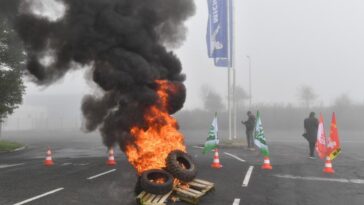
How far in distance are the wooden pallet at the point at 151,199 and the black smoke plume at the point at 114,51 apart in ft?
6.29

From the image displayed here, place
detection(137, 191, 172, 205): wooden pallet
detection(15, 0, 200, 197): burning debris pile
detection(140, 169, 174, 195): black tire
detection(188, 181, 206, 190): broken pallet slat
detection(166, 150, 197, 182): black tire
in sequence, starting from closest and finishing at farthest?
detection(137, 191, 172, 205): wooden pallet
detection(140, 169, 174, 195): black tire
detection(166, 150, 197, 182): black tire
detection(188, 181, 206, 190): broken pallet slat
detection(15, 0, 200, 197): burning debris pile

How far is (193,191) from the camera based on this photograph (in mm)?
9172

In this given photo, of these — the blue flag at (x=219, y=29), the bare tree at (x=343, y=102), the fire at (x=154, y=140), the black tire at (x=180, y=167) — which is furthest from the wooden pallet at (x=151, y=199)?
the bare tree at (x=343, y=102)

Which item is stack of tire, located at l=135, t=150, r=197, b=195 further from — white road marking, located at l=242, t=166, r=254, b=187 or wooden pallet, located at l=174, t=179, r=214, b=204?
white road marking, located at l=242, t=166, r=254, b=187

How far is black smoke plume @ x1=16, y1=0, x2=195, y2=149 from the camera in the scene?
10562 mm

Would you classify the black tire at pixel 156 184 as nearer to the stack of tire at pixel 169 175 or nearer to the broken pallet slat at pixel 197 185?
the stack of tire at pixel 169 175

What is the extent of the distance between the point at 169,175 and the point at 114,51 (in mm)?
3759

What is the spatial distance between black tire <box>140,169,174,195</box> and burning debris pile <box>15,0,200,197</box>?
59cm

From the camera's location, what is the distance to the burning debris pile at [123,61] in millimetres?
10391

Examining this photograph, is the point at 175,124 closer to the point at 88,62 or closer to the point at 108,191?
the point at 108,191

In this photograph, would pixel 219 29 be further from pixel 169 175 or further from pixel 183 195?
pixel 183 195

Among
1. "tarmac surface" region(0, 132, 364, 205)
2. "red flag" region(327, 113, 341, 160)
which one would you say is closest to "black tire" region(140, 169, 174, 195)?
"tarmac surface" region(0, 132, 364, 205)

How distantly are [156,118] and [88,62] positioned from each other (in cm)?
291

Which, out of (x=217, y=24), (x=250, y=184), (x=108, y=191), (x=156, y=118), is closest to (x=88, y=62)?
(x=156, y=118)
